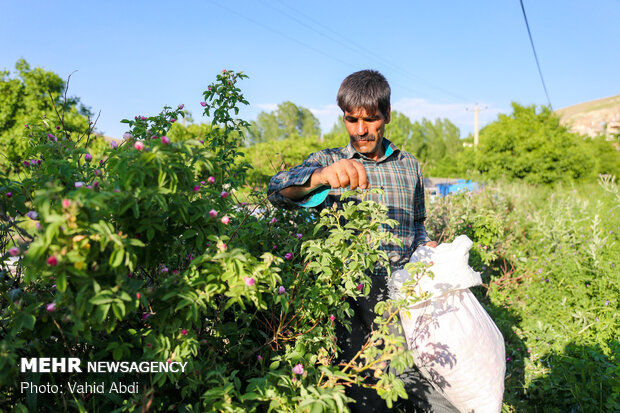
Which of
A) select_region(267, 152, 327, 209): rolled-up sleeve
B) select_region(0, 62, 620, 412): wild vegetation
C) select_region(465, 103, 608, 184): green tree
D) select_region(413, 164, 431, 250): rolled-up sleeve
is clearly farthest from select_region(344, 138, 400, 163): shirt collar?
select_region(465, 103, 608, 184): green tree

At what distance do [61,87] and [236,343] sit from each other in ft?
57.3

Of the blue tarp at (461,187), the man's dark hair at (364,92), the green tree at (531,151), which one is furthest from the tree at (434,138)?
the man's dark hair at (364,92)

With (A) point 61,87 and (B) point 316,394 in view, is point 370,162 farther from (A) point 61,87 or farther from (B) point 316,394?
(A) point 61,87

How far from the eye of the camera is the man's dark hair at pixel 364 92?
6.27 feet

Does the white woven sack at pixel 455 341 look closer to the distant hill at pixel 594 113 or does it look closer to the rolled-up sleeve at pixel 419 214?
the rolled-up sleeve at pixel 419 214

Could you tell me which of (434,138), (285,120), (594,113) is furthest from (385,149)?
(594,113)

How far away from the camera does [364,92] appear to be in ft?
6.28

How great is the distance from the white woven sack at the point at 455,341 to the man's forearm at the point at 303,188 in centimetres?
64

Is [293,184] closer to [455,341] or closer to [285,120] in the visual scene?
[455,341]

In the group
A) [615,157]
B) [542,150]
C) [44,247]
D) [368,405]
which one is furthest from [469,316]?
A: [615,157]

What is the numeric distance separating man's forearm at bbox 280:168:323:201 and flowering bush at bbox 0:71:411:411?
0.18 meters

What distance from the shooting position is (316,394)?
3.50 ft

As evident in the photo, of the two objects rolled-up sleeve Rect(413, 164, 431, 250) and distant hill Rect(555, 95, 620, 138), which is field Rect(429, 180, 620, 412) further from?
distant hill Rect(555, 95, 620, 138)

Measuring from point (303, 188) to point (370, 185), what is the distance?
0.43 m
